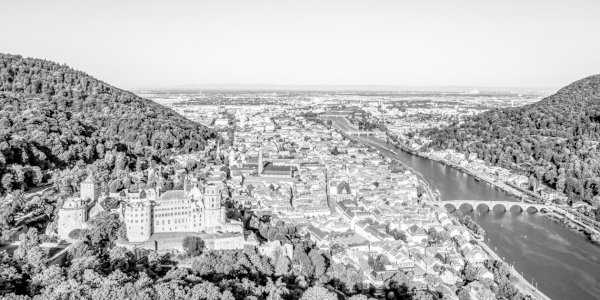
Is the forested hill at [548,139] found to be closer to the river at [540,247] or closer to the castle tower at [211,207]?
the river at [540,247]

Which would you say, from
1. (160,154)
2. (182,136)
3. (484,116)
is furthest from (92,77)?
(484,116)

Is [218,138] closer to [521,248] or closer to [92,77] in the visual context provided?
[92,77]

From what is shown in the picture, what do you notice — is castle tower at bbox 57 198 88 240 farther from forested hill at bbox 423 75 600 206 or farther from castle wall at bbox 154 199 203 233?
forested hill at bbox 423 75 600 206

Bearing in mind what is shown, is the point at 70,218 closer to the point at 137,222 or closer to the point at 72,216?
the point at 72,216

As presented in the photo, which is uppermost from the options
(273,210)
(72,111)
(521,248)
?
(72,111)

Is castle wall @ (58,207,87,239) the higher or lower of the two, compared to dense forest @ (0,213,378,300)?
higher

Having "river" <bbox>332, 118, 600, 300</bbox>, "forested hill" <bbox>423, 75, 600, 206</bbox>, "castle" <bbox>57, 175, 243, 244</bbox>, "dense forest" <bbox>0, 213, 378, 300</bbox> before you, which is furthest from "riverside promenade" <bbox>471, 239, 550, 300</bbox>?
"forested hill" <bbox>423, 75, 600, 206</bbox>
